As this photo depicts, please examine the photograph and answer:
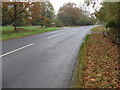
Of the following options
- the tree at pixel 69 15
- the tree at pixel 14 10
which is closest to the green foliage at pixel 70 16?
the tree at pixel 69 15

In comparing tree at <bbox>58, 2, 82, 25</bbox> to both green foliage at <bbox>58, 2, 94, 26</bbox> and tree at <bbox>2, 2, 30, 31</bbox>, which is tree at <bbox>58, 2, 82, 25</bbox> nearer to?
green foliage at <bbox>58, 2, 94, 26</bbox>

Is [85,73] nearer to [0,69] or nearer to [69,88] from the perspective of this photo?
[69,88]

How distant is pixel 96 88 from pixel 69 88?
79 centimetres

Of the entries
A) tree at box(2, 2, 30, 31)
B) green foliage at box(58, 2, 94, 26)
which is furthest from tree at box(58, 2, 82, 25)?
tree at box(2, 2, 30, 31)

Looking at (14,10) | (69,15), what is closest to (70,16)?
(69,15)

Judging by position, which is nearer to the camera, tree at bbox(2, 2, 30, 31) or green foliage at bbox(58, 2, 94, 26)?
tree at bbox(2, 2, 30, 31)

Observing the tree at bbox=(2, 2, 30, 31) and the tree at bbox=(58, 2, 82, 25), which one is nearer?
the tree at bbox=(2, 2, 30, 31)

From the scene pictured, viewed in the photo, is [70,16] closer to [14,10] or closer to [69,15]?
[69,15]

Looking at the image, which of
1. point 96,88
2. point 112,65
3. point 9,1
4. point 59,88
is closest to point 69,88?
point 59,88

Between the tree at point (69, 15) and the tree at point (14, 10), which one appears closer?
the tree at point (14, 10)

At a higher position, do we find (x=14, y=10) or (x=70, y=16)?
(x=70, y=16)

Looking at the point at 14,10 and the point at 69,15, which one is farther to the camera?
the point at 69,15

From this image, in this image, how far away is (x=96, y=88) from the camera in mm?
4012

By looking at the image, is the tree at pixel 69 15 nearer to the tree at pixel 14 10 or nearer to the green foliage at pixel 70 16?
the green foliage at pixel 70 16
